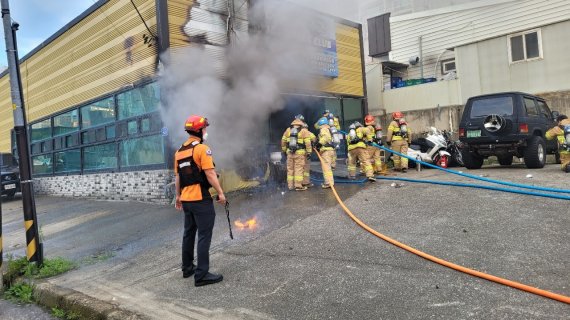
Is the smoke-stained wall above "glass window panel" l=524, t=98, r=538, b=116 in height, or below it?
above

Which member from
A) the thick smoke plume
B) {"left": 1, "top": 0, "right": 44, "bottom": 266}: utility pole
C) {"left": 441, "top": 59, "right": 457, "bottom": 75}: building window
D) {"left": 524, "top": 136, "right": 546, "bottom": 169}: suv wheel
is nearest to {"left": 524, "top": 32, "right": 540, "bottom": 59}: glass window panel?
{"left": 441, "top": 59, "right": 457, "bottom": 75}: building window

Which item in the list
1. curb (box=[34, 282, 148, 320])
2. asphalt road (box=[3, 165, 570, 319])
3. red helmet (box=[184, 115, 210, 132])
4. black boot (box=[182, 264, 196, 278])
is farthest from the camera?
black boot (box=[182, 264, 196, 278])

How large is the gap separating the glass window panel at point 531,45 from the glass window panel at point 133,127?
1227cm

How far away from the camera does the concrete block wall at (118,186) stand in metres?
8.34

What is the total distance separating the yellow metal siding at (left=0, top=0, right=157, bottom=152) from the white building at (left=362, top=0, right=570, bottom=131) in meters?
8.16

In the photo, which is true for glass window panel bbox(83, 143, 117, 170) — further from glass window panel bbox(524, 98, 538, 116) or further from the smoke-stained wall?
glass window panel bbox(524, 98, 538, 116)

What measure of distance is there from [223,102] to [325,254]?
206 inches

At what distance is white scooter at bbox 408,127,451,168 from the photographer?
9602mm

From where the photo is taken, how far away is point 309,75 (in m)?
10.9

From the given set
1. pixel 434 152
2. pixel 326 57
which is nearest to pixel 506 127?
pixel 434 152

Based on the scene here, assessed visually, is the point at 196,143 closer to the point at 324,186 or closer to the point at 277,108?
the point at 324,186

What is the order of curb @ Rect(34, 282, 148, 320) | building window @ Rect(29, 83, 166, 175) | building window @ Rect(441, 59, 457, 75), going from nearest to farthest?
curb @ Rect(34, 282, 148, 320)
building window @ Rect(29, 83, 166, 175)
building window @ Rect(441, 59, 457, 75)

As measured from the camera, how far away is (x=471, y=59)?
1404 centimetres

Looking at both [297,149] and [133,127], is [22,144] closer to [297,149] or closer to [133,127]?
[133,127]
